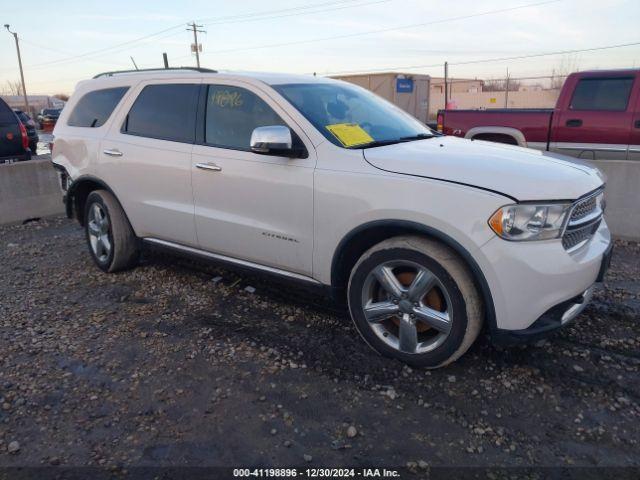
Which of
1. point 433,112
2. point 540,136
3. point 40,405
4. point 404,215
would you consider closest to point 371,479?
point 404,215

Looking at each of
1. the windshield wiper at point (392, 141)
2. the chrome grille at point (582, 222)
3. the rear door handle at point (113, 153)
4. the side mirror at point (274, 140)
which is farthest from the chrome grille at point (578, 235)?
the rear door handle at point (113, 153)

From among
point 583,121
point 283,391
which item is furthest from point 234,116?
point 583,121

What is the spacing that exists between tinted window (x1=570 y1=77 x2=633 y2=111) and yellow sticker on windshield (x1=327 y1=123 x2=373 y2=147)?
5.53m

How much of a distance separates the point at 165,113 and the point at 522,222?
3067mm

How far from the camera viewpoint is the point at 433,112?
3975 centimetres

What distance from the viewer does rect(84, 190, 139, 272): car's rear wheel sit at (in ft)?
15.9

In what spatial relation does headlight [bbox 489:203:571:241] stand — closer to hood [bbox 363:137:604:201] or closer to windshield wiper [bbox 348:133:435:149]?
hood [bbox 363:137:604:201]

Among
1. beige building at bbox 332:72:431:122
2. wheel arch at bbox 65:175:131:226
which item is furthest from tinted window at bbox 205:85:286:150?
beige building at bbox 332:72:431:122

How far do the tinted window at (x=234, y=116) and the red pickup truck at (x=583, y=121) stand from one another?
16.7 feet

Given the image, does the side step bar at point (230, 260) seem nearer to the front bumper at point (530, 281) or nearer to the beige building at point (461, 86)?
the front bumper at point (530, 281)

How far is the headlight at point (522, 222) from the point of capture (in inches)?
105

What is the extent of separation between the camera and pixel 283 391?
9.90 feet

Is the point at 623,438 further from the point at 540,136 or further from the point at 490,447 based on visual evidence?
the point at 540,136

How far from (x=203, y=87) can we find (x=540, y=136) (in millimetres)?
5698
